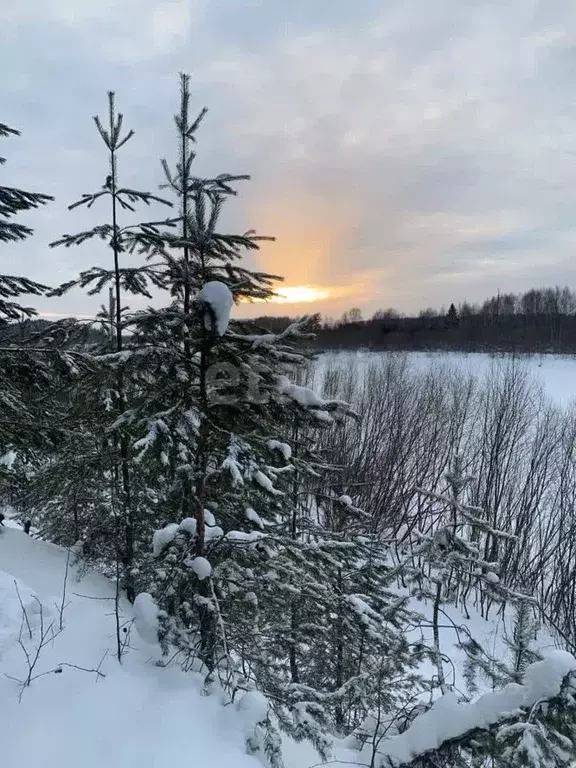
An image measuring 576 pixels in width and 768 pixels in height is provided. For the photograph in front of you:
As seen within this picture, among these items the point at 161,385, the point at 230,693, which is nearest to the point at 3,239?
the point at 161,385

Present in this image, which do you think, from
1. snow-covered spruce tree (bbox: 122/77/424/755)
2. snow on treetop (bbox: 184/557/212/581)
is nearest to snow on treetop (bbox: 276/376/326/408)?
Result: snow-covered spruce tree (bbox: 122/77/424/755)

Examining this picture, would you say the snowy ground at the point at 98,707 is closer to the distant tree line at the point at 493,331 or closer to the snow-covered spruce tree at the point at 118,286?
the snow-covered spruce tree at the point at 118,286

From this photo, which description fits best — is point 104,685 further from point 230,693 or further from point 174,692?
point 230,693

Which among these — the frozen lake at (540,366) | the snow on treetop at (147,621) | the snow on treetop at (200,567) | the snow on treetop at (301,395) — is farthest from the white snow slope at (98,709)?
the frozen lake at (540,366)

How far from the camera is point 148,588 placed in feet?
19.5

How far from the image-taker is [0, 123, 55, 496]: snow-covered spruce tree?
5957mm

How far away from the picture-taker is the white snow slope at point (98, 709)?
2.77 metres

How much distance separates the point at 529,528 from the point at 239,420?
51.0ft

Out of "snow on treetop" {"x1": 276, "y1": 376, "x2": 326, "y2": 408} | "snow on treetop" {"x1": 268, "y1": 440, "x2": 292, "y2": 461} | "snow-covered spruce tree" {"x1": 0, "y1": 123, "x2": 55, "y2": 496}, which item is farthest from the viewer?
"snow-covered spruce tree" {"x1": 0, "y1": 123, "x2": 55, "y2": 496}

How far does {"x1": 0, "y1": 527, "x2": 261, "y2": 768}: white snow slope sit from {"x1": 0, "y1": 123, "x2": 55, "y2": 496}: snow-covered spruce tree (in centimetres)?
265

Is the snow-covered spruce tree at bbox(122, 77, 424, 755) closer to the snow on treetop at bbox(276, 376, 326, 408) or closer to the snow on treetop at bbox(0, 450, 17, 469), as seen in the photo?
the snow on treetop at bbox(276, 376, 326, 408)

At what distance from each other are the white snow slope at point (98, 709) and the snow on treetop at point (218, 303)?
3.05m

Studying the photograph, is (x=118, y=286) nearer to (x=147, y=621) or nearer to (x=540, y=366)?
(x=147, y=621)

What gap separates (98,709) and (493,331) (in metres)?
50.1
